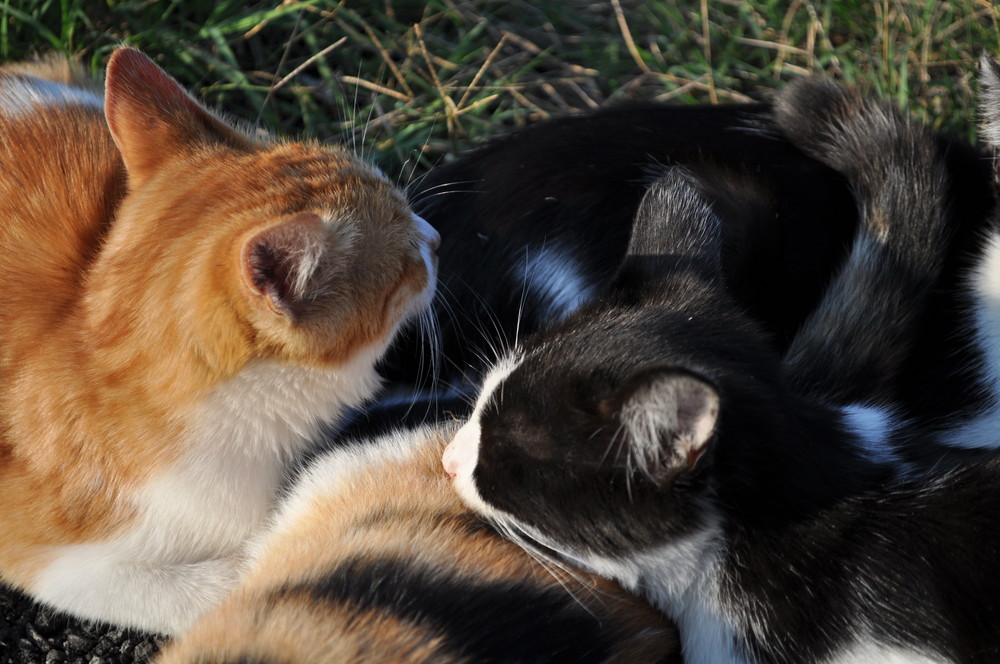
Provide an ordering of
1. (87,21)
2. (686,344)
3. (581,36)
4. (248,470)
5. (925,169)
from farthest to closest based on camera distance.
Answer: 1. (581,36)
2. (87,21)
3. (925,169)
4. (248,470)
5. (686,344)

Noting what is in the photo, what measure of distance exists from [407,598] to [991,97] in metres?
1.60

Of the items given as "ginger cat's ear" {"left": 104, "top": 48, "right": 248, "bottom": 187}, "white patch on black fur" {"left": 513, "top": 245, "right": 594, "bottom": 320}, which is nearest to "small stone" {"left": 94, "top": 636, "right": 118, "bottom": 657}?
"ginger cat's ear" {"left": 104, "top": 48, "right": 248, "bottom": 187}

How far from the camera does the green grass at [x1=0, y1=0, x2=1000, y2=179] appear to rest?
305 cm

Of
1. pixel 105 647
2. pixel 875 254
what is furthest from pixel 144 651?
pixel 875 254

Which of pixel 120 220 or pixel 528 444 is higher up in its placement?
pixel 120 220

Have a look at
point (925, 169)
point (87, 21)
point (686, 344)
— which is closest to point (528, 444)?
point (686, 344)

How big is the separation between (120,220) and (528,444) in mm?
1002

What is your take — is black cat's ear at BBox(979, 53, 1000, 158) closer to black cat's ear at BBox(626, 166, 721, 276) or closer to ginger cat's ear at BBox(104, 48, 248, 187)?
black cat's ear at BBox(626, 166, 721, 276)

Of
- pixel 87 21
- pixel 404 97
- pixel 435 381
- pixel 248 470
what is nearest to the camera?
pixel 248 470

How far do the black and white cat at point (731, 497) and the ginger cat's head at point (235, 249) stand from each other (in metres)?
0.36

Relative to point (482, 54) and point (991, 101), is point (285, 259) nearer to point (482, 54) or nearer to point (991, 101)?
point (991, 101)

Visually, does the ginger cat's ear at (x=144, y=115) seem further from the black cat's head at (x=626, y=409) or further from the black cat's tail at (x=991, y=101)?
the black cat's tail at (x=991, y=101)

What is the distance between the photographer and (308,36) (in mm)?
3207

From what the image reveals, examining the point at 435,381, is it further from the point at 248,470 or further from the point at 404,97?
the point at 404,97
